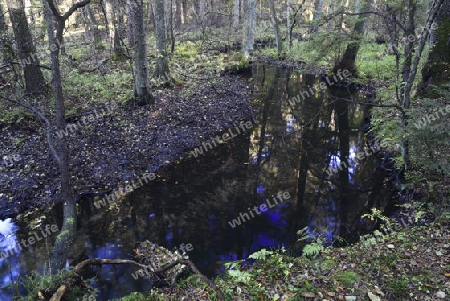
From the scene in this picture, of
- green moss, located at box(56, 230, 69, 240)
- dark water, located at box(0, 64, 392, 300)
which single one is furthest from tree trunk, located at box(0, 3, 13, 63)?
green moss, located at box(56, 230, 69, 240)

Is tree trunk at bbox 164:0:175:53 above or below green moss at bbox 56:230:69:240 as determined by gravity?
above

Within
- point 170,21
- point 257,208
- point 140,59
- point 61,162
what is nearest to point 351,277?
point 257,208

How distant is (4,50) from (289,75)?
16759mm

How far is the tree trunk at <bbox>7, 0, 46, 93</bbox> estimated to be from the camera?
1034 centimetres

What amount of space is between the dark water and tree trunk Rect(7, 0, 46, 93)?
20.9ft

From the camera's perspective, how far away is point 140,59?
35.5 feet

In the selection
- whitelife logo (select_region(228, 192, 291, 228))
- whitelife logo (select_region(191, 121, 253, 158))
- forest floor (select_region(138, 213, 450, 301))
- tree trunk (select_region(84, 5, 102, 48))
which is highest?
tree trunk (select_region(84, 5, 102, 48))

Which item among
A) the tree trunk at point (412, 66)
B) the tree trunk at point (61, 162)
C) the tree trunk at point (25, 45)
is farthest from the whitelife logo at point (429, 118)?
the tree trunk at point (25, 45)

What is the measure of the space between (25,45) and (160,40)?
515 cm

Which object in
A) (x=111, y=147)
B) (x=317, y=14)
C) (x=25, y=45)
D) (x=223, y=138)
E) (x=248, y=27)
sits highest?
(x=317, y=14)

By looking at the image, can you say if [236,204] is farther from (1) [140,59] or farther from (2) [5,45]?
(2) [5,45]

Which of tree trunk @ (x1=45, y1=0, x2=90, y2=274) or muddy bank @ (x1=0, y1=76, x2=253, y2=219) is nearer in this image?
tree trunk @ (x1=45, y1=0, x2=90, y2=274)

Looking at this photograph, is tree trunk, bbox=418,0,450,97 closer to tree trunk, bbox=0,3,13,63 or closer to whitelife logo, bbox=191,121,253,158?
whitelife logo, bbox=191,121,253,158

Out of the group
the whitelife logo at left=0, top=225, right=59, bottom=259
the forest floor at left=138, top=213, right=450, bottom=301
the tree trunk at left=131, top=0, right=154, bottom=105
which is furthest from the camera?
the tree trunk at left=131, top=0, right=154, bottom=105
